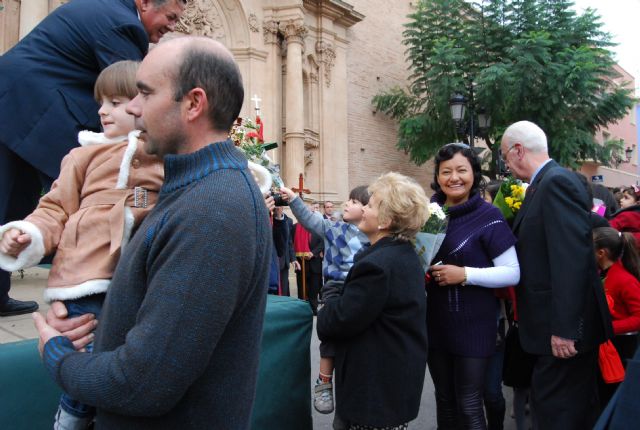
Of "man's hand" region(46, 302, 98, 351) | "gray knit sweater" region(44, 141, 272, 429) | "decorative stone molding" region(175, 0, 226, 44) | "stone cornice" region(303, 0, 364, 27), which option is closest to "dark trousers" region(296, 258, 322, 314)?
"decorative stone molding" region(175, 0, 226, 44)

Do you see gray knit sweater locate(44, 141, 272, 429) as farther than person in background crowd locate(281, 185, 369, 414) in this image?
No

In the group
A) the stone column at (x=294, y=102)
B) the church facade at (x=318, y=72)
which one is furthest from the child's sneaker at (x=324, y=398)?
the stone column at (x=294, y=102)

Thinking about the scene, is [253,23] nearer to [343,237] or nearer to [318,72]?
[318,72]

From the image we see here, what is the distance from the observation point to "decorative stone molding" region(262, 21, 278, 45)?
15.9 meters

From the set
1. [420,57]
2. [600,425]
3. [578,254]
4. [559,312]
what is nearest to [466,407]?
[559,312]

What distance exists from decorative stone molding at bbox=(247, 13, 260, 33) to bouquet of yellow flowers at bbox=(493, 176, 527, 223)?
13135mm

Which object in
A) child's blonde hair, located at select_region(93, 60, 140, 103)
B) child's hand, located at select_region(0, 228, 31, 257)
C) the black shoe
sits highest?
child's blonde hair, located at select_region(93, 60, 140, 103)

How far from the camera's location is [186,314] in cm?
122

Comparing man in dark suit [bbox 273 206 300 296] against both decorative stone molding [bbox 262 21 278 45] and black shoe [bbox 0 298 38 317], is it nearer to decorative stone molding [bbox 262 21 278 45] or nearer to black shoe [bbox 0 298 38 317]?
black shoe [bbox 0 298 38 317]

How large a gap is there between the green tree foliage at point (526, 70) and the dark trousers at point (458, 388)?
14.0 meters

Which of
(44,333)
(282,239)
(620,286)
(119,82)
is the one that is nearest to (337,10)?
(282,239)

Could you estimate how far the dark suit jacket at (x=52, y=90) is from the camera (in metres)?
2.60

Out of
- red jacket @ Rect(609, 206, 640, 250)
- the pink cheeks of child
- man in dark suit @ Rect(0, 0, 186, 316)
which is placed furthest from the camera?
red jacket @ Rect(609, 206, 640, 250)

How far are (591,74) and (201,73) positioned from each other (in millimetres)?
17065
